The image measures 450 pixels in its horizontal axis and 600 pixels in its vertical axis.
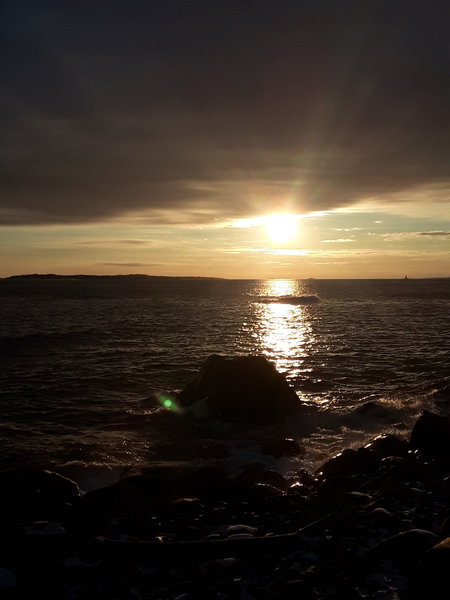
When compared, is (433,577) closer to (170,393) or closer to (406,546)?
(406,546)

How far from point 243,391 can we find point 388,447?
592 centimetres

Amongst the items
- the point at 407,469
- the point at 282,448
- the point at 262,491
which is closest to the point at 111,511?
the point at 262,491

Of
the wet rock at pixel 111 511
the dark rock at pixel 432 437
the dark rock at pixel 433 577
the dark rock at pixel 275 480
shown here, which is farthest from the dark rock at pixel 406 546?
the dark rock at pixel 432 437

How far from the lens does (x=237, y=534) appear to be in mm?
8664

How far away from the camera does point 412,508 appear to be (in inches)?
377

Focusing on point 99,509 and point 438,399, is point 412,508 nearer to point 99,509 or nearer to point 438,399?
point 99,509

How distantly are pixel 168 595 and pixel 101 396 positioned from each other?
1487cm

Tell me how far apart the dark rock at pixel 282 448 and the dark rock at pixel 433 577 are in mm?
7271

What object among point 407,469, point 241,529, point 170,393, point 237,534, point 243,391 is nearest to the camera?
point 237,534

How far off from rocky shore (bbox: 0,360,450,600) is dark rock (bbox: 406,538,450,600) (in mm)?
14

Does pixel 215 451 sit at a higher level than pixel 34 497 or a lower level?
lower

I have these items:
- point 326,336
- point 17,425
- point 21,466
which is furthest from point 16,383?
point 326,336

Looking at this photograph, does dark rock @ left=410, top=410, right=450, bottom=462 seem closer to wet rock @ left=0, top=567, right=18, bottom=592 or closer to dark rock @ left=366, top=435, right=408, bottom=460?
dark rock @ left=366, top=435, right=408, bottom=460

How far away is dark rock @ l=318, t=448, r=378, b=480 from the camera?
11938mm
